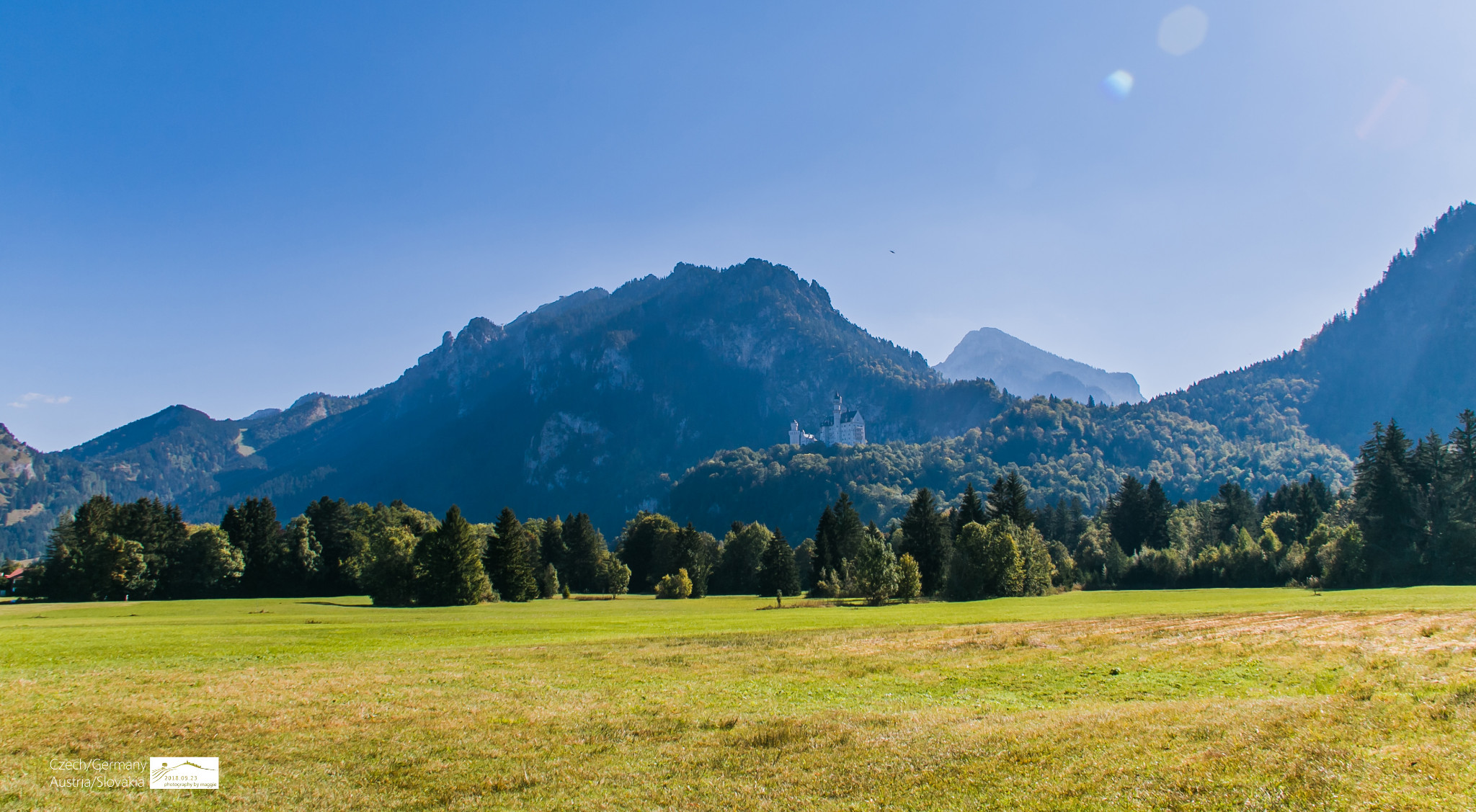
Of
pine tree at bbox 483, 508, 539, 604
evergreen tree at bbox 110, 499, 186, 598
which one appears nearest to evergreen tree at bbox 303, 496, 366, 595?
evergreen tree at bbox 110, 499, 186, 598

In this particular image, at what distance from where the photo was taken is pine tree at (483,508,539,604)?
86.4 metres

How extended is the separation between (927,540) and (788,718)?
76426 mm

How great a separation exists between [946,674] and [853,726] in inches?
353

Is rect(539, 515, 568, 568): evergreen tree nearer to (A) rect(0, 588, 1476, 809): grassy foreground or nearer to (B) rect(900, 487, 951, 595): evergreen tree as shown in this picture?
(B) rect(900, 487, 951, 595): evergreen tree

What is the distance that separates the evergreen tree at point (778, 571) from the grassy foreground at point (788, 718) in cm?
6056

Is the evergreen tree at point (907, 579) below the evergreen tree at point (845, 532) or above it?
below

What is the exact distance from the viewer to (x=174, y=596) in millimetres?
96625

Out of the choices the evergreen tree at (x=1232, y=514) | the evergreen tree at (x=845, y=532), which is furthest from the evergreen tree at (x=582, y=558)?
the evergreen tree at (x=1232, y=514)

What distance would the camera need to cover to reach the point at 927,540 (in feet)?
302

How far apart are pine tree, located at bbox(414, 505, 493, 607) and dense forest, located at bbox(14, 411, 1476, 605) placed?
17 centimetres

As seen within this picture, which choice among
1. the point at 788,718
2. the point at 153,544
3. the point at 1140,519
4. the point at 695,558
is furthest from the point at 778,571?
the point at 153,544

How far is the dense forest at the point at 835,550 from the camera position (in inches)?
3039

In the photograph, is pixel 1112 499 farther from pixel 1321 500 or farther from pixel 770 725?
pixel 770 725

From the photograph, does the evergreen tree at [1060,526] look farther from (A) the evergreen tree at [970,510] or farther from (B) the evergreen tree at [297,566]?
(B) the evergreen tree at [297,566]
